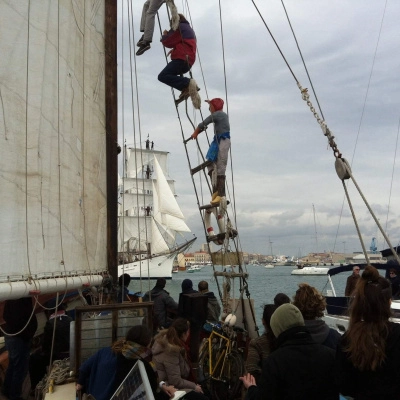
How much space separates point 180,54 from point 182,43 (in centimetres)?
18

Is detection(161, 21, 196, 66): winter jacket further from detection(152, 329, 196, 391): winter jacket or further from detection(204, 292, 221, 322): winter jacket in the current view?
detection(152, 329, 196, 391): winter jacket

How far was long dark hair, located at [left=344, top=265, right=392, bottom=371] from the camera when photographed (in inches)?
109

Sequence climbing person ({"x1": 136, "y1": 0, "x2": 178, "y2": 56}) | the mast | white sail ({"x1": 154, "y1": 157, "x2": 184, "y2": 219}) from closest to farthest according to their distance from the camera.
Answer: the mast, climbing person ({"x1": 136, "y1": 0, "x2": 178, "y2": 56}), white sail ({"x1": 154, "y1": 157, "x2": 184, "y2": 219})

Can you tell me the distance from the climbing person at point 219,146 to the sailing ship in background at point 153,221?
65.8 m

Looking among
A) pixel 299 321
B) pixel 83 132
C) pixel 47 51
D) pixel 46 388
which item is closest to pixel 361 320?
pixel 299 321

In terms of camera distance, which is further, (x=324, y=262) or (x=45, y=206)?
(x=324, y=262)

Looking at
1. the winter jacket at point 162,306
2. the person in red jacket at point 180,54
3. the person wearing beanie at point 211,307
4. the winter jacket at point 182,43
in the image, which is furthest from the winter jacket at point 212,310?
the winter jacket at point 182,43

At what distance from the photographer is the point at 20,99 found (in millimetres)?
4828

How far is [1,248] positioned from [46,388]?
1.46 m

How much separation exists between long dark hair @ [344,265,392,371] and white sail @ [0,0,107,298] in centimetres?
280

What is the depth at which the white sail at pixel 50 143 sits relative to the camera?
4.66m

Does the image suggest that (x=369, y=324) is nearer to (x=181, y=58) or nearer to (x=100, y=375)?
(x=100, y=375)

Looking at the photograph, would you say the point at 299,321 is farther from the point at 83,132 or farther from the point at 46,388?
the point at 83,132

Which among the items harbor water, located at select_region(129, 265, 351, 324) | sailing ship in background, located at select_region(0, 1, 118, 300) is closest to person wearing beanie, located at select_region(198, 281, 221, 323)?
harbor water, located at select_region(129, 265, 351, 324)
